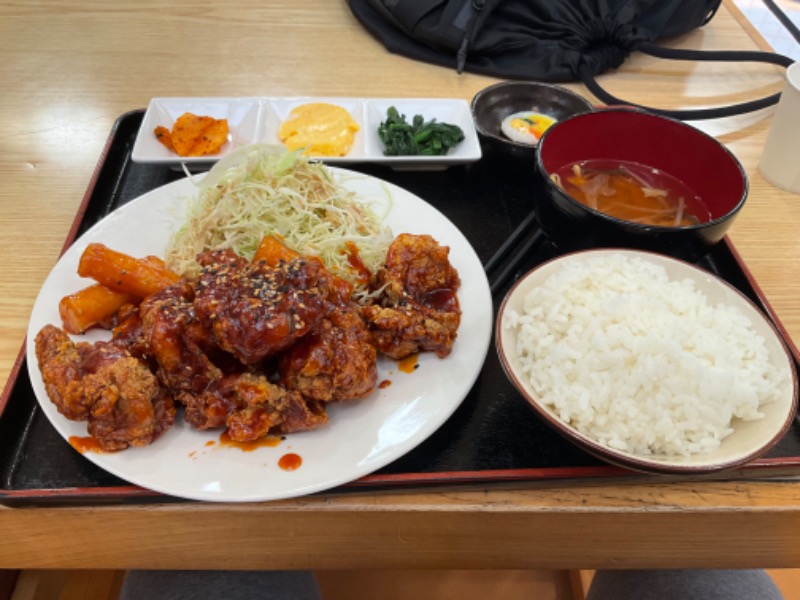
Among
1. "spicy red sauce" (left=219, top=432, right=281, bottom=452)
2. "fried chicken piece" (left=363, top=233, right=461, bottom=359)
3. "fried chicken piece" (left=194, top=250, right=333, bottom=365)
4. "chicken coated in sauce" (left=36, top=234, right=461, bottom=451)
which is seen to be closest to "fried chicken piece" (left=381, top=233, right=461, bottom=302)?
"fried chicken piece" (left=363, top=233, right=461, bottom=359)

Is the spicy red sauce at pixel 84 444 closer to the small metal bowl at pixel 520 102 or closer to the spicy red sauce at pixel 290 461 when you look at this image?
the spicy red sauce at pixel 290 461

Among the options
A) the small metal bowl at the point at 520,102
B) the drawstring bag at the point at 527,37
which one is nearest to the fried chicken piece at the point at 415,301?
the small metal bowl at the point at 520,102

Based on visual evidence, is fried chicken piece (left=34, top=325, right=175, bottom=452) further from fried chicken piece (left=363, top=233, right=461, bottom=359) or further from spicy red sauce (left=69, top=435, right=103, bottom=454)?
fried chicken piece (left=363, top=233, right=461, bottom=359)

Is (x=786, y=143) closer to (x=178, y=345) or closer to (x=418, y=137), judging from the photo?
(x=418, y=137)

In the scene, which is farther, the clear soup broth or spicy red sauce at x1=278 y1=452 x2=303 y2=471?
the clear soup broth

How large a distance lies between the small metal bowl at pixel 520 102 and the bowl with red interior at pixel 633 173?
0.51m

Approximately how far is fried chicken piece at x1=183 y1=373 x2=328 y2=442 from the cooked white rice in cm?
54

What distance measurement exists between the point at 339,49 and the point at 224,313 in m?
2.27

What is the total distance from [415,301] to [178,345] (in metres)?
0.63

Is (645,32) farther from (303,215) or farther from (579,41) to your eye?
(303,215)

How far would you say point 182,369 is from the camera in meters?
1.43

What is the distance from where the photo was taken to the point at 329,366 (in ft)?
4.66

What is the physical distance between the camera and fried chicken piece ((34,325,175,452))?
1312 mm

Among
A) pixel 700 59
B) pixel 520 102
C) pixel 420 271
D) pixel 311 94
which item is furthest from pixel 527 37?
pixel 420 271
